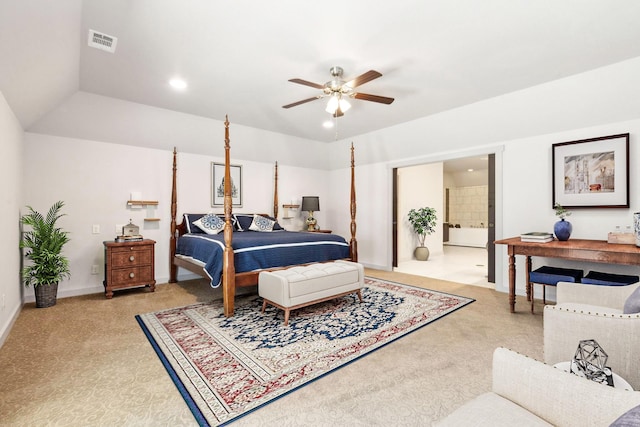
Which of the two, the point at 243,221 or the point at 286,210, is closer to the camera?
the point at 243,221

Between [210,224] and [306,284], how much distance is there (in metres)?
2.43

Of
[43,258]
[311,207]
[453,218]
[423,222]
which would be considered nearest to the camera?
[43,258]

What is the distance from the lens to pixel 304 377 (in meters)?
2.13

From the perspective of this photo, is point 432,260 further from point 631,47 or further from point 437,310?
point 631,47

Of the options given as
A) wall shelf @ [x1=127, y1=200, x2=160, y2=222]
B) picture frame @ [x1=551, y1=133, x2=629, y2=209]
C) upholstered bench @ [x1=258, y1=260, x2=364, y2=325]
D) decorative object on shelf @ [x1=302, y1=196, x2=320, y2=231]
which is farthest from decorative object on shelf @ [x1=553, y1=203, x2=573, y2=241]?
wall shelf @ [x1=127, y1=200, x2=160, y2=222]

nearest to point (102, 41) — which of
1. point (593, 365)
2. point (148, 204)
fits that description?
point (148, 204)

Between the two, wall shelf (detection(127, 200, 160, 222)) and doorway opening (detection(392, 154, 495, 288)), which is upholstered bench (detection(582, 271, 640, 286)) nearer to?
doorway opening (detection(392, 154, 495, 288))

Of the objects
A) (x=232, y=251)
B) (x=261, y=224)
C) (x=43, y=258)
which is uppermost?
(x=261, y=224)

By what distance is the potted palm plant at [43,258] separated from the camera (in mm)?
3578

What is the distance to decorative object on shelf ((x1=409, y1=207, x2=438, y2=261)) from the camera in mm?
7125

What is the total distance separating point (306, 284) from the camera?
319cm

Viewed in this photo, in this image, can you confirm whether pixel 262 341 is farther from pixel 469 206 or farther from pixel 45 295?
pixel 469 206

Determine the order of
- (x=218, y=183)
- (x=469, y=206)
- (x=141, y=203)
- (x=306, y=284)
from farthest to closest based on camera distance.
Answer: (x=469, y=206) → (x=218, y=183) → (x=141, y=203) → (x=306, y=284)

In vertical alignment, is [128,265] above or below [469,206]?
below
